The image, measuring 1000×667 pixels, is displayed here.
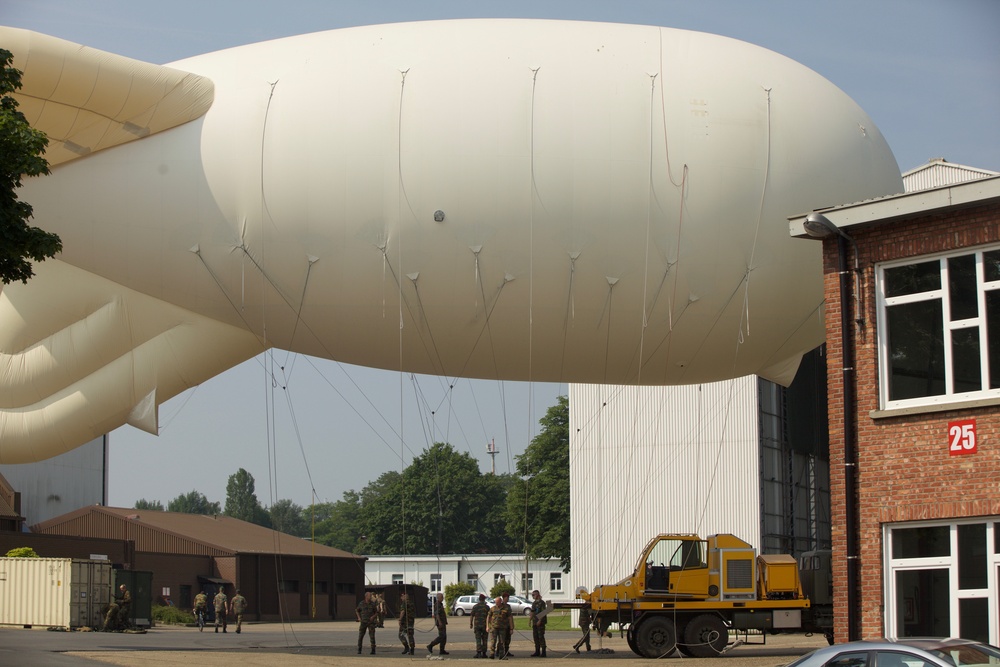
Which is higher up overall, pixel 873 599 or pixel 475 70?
pixel 475 70

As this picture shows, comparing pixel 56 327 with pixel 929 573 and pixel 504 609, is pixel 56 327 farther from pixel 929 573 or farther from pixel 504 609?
pixel 929 573

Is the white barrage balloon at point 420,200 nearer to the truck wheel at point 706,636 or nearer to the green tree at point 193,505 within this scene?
the truck wheel at point 706,636

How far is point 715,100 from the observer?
1869cm

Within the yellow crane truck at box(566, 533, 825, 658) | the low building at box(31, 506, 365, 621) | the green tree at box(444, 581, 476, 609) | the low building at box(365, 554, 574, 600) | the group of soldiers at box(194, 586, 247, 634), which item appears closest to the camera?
the yellow crane truck at box(566, 533, 825, 658)

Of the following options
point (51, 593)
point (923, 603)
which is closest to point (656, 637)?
point (923, 603)

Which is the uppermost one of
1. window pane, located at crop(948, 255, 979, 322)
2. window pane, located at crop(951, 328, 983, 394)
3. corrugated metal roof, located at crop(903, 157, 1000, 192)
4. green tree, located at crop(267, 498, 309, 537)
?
corrugated metal roof, located at crop(903, 157, 1000, 192)

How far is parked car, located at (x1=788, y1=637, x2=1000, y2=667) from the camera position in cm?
1007

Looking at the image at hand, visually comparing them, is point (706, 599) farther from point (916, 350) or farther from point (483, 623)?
point (916, 350)

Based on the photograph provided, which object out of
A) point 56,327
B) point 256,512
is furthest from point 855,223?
point 256,512

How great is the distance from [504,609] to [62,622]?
47.0 ft

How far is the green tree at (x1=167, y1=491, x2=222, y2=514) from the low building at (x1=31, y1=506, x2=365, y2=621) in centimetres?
13522

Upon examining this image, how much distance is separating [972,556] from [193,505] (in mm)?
182842

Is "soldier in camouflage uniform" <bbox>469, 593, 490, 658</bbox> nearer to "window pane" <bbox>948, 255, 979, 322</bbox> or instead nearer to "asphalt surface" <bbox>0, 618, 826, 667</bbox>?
"asphalt surface" <bbox>0, 618, 826, 667</bbox>

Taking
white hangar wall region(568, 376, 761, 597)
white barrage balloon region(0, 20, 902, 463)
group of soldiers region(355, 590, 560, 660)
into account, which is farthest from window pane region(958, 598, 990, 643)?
white hangar wall region(568, 376, 761, 597)
